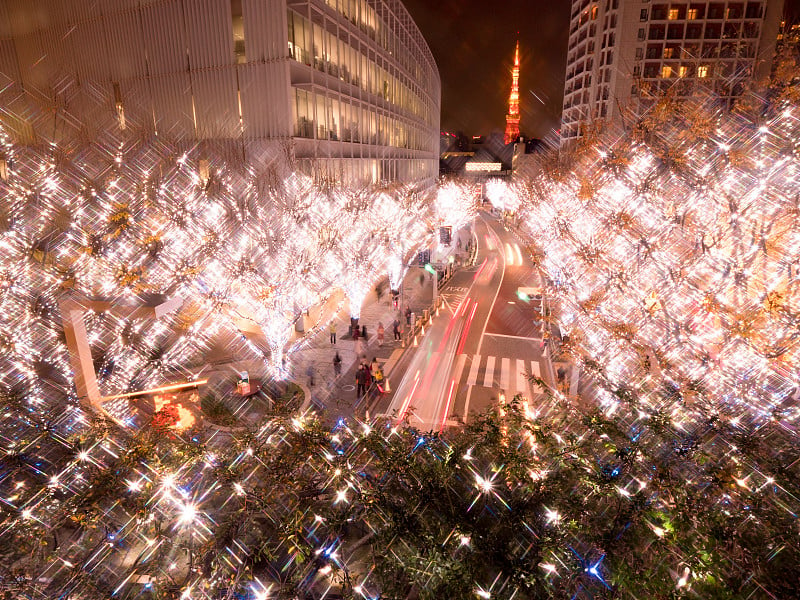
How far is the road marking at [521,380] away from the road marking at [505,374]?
38 cm

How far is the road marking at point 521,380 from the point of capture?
15.4 meters

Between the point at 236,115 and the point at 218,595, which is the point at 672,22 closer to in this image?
the point at 236,115

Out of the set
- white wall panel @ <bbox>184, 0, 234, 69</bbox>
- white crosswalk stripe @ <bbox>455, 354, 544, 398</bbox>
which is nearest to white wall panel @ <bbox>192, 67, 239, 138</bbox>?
white wall panel @ <bbox>184, 0, 234, 69</bbox>

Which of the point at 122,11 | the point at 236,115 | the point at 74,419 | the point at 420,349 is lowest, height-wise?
the point at 420,349

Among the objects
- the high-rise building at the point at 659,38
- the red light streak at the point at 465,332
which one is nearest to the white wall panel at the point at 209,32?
the red light streak at the point at 465,332

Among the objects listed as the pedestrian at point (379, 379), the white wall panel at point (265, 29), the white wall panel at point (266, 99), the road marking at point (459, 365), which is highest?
the white wall panel at point (265, 29)

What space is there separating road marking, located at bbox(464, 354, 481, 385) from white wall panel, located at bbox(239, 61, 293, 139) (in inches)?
544

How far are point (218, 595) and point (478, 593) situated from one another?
9.72ft

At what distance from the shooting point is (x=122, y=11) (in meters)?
21.9

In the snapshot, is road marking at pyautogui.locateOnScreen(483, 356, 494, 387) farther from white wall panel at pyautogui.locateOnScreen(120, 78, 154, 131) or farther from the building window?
white wall panel at pyautogui.locateOnScreen(120, 78, 154, 131)

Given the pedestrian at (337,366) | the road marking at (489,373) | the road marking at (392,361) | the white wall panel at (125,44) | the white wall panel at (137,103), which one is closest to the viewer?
the road marking at (489,373)

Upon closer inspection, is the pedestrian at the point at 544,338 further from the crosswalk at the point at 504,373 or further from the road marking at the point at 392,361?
the road marking at the point at 392,361

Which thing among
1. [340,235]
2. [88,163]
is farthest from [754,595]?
[88,163]

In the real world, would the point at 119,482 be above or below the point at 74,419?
above
